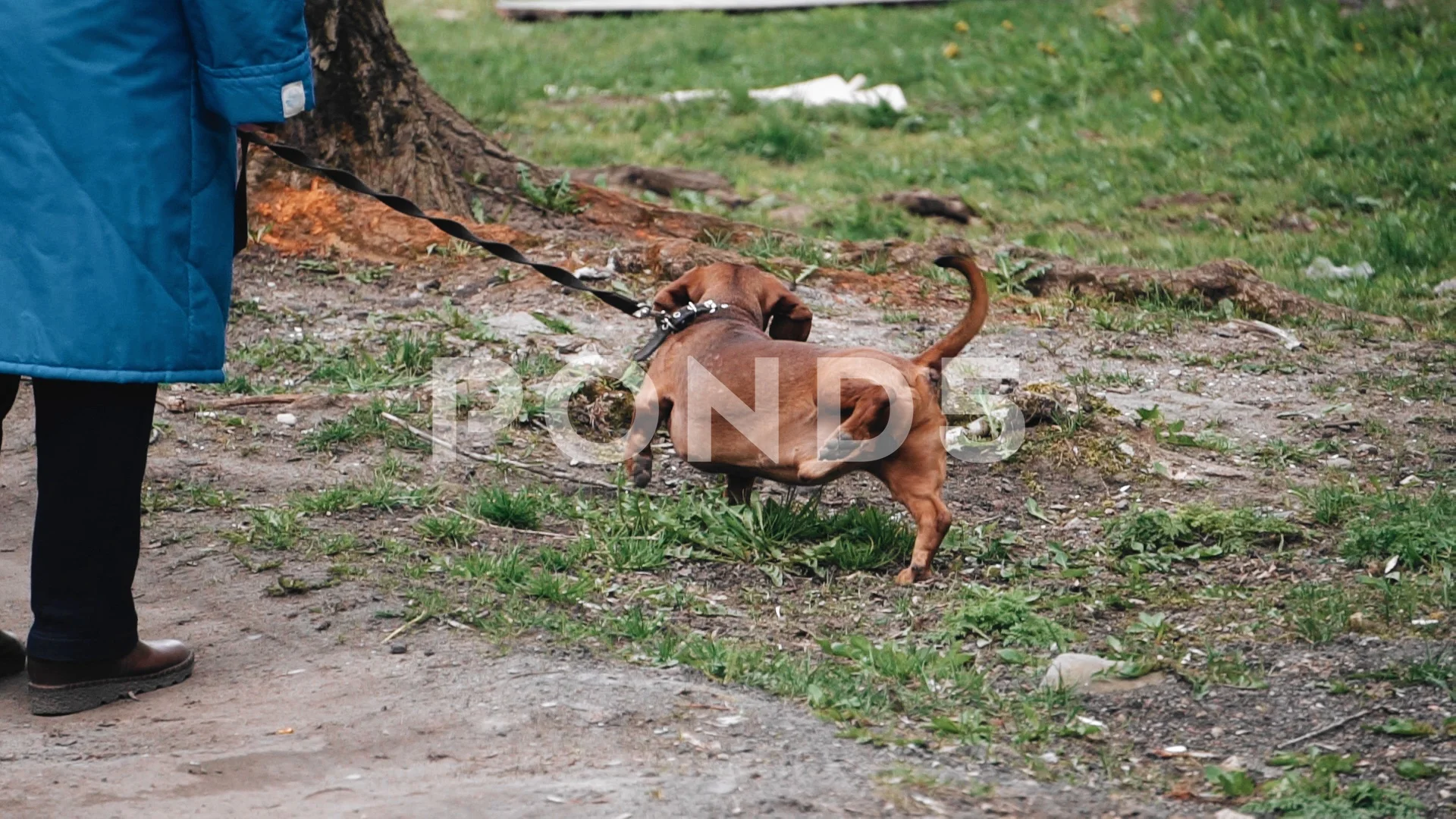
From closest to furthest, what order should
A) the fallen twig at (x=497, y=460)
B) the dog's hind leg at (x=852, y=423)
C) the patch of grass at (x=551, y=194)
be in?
1. the dog's hind leg at (x=852, y=423)
2. the fallen twig at (x=497, y=460)
3. the patch of grass at (x=551, y=194)

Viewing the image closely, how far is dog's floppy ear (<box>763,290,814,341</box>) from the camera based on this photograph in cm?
445

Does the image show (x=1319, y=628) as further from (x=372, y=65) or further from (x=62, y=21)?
(x=372, y=65)

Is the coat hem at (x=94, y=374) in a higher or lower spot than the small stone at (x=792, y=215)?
higher

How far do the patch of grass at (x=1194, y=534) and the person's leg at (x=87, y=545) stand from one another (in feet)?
7.97

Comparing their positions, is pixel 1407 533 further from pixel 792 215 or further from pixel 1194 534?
pixel 792 215

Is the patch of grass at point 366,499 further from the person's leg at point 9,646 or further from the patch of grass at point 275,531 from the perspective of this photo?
the person's leg at point 9,646

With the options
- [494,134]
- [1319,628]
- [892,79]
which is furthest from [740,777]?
[892,79]

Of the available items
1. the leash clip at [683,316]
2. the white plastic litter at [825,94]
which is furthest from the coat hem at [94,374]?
the white plastic litter at [825,94]

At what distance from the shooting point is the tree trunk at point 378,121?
21.0ft

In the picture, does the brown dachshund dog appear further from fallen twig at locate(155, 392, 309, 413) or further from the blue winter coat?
fallen twig at locate(155, 392, 309, 413)

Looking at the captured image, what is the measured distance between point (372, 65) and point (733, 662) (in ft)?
13.6

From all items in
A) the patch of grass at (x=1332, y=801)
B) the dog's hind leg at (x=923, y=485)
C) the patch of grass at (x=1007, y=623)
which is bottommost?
the patch of grass at (x=1007, y=623)

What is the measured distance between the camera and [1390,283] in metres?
6.89

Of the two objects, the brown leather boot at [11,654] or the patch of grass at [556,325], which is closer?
the brown leather boot at [11,654]
